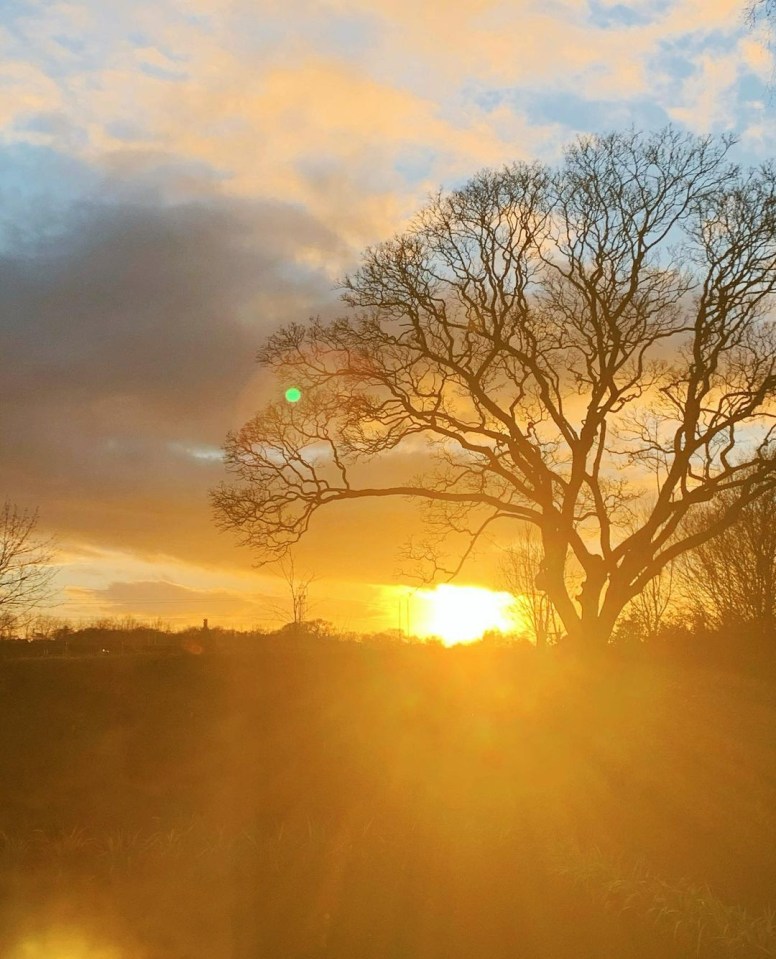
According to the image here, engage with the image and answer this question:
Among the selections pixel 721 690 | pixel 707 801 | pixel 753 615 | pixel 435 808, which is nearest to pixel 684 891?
pixel 435 808

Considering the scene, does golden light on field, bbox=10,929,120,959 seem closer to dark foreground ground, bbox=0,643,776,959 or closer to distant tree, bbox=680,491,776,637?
dark foreground ground, bbox=0,643,776,959

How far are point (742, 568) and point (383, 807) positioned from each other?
25.3 m

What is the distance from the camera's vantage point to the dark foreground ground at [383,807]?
640 centimetres

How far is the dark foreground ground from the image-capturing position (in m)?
6.40

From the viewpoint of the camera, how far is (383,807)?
12438mm

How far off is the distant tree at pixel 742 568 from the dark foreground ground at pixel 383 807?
876 centimetres

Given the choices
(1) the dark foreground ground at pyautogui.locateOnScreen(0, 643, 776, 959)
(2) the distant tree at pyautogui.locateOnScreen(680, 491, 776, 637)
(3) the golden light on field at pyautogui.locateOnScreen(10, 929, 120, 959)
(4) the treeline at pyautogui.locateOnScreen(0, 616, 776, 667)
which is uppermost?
(2) the distant tree at pyautogui.locateOnScreen(680, 491, 776, 637)

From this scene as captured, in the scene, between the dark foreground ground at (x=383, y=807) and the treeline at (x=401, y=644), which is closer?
the dark foreground ground at (x=383, y=807)

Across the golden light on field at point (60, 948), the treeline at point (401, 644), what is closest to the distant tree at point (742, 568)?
the treeline at point (401, 644)

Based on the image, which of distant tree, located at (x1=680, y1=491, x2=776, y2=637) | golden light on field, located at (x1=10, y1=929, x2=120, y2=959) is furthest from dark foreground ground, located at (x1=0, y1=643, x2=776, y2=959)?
distant tree, located at (x1=680, y1=491, x2=776, y2=637)

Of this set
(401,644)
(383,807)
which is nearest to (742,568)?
(401,644)

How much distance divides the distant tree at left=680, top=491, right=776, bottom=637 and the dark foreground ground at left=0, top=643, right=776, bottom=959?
28.7 ft

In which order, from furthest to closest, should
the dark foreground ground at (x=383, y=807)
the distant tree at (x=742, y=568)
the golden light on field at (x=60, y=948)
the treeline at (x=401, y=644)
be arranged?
the distant tree at (x=742, y=568) → the treeline at (x=401, y=644) → the dark foreground ground at (x=383, y=807) → the golden light on field at (x=60, y=948)

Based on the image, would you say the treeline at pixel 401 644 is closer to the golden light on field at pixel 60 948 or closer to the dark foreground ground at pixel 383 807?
the dark foreground ground at pixel 383 807
